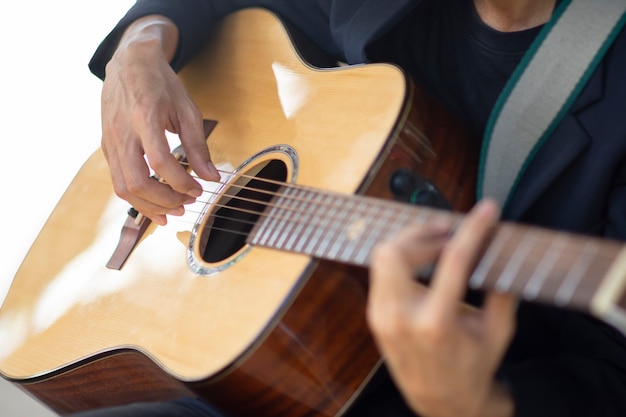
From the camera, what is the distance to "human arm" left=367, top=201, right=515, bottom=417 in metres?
0.50

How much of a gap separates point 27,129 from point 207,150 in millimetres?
1264

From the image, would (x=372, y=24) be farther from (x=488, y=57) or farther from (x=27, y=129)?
(x=27, y=129)

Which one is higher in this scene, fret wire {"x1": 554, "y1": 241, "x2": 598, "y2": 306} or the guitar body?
fret wire {"x1": 554, "y1": 241, "x2": 598, "y2": 306}

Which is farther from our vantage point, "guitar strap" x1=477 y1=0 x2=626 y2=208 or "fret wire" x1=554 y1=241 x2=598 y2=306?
"guitar strap" x1=477 y1=0 x2=626 y2=208

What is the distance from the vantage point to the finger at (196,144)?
0.90 metres

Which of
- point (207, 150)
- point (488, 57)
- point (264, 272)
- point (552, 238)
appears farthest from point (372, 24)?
point (552, 238)

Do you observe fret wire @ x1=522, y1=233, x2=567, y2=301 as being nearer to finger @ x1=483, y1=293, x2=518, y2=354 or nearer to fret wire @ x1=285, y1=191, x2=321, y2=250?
finger @ x1=483, y1=293, x2=518, y2=354

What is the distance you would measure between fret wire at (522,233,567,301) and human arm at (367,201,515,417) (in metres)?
0.02

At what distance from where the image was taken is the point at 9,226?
5.99 feet

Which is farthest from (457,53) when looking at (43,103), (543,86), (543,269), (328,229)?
(43,103)

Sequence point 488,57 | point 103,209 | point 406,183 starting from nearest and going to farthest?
point 406,183, point 488,57, point 103,209

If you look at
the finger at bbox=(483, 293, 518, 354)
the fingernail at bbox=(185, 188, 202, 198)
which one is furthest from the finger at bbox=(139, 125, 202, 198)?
the finger at bbox=(483, 293, 518, 354)

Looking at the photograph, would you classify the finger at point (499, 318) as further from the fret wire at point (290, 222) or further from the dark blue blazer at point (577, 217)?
the fret wire at point (290, 222)

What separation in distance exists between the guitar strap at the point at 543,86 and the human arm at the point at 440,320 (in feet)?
0.97
